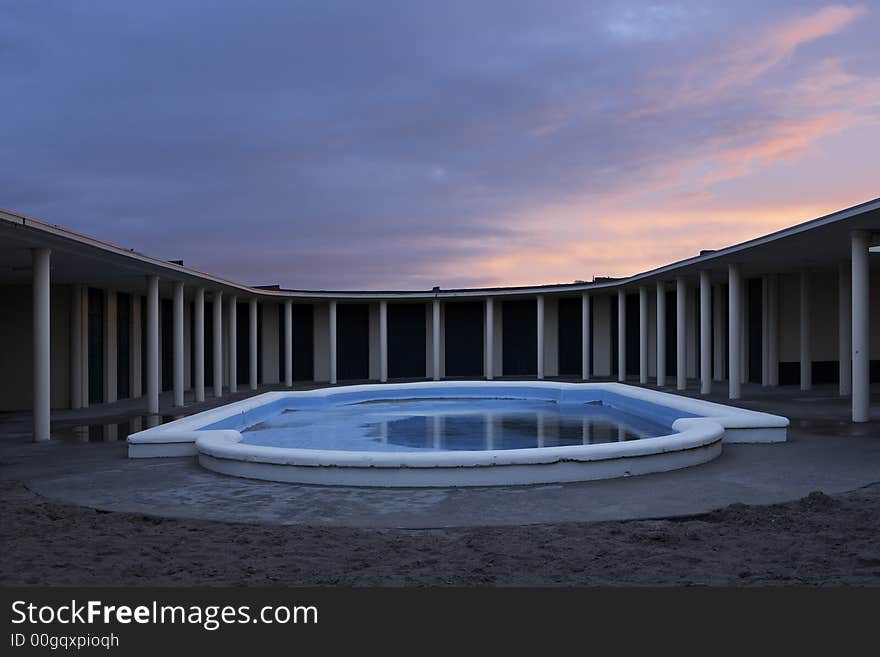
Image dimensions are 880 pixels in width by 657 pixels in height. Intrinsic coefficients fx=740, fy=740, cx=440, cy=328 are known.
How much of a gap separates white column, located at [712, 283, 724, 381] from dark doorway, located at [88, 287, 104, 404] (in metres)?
19.2

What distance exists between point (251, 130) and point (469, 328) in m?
11.8

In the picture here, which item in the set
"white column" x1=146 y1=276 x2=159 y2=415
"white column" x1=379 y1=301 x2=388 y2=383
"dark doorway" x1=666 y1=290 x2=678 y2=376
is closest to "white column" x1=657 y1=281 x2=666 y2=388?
"dark doorway" x1=666 y1=290 x2=678 y2=376

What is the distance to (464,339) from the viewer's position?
1210 inches

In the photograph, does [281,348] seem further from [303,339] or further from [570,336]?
[570,336]

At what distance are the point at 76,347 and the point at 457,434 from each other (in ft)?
35.6

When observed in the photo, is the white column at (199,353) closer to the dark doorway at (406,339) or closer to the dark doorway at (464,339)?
the dark doorway at (406,339)

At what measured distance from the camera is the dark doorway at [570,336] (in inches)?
1174

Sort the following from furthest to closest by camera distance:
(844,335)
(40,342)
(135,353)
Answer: (135,353) < (844,335) < (40,342)

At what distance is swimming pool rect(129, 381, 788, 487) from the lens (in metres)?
8.00

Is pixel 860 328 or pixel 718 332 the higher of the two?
pixel 860 328

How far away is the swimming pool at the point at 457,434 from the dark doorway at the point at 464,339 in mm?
8569

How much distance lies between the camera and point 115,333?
2086 cm

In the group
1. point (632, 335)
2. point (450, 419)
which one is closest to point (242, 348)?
point (450, 419)

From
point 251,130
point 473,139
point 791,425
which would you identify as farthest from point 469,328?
point 791,425
